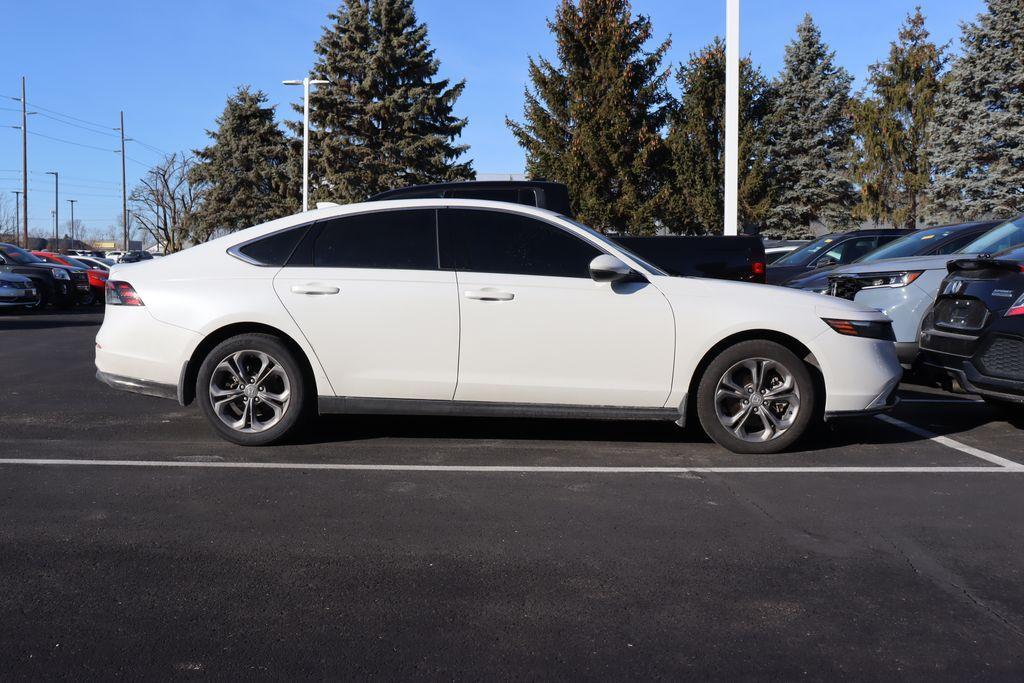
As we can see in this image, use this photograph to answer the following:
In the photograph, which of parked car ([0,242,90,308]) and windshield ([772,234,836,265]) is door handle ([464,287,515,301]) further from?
parked car ([0,242,90,308])

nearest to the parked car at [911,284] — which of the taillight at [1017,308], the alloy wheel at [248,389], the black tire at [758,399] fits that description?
the taillight at [1017,308]

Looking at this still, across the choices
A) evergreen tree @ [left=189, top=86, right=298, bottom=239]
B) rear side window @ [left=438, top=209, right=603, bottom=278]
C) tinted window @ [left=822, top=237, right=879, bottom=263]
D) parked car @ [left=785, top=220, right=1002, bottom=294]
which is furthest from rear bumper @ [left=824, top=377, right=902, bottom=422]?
evergreen tree @ [left=189, top=86, right=298, bottom=239]

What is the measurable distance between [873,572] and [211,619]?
2703 mm

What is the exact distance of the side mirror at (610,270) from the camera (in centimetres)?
598

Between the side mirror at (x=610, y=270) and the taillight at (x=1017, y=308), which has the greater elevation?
the side mirror at (x=610, y=270)

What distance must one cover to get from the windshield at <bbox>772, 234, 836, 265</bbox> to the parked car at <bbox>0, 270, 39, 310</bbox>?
1560 centimetres

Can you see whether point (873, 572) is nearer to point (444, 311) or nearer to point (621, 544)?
point (621, 544)

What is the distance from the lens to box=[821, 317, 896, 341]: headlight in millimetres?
6168

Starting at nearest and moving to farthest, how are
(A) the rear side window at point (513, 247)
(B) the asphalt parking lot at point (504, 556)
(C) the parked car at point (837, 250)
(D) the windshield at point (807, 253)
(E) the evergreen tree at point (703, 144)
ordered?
1. (B) the asphalt parking lot at point (504, 556)
2. (A) the rear side window at point (513, 247)
3. (C) the parked car at point (837, 250)
4. (D) the windshield at point (807, 253)
5. (E) the evergreen tree at point (703, 144)

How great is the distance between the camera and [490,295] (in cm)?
610

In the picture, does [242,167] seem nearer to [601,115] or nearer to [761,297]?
[601,115]

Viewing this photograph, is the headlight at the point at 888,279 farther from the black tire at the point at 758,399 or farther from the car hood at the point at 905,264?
the black tire at the point at 758,399

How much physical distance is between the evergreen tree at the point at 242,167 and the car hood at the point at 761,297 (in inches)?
1942

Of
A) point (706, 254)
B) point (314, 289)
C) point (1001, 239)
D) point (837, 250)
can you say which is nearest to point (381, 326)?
point (314, 289)
